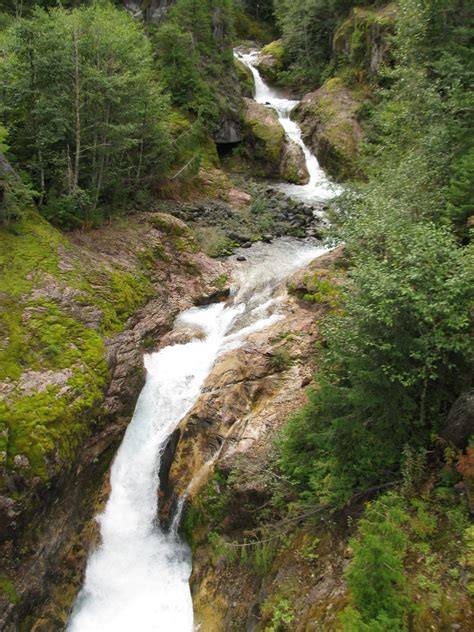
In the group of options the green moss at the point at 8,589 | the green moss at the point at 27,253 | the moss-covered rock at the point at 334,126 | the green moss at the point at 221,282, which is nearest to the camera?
the green moss at the point at 8,589

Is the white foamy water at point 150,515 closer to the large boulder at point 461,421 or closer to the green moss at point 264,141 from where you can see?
the large boulder at point 461,421

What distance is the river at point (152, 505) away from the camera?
945cm

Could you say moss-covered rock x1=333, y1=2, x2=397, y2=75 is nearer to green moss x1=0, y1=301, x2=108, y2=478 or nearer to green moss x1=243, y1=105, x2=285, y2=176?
green moss x1=243, y1=105, x2=285, y2=176

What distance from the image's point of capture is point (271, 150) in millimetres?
28812

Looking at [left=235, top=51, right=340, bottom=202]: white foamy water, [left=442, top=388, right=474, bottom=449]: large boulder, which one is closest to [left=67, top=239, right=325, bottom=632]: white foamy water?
[left=442, top=388, right=474, bottom=449]: large boulder

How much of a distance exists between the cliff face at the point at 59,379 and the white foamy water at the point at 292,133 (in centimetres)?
1020

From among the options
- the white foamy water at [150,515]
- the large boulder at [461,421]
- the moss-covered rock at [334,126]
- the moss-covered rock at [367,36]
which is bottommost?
the white foamy water at [150,515]

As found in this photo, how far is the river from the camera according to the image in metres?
9.45

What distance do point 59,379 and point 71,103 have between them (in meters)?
10.1

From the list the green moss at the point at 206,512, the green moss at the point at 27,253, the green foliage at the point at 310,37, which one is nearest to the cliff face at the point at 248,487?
the green moss at the point at 206,512

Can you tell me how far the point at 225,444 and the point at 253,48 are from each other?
47683 millimetres

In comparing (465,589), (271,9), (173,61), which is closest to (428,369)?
(465,589)

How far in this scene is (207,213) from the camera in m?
22.1

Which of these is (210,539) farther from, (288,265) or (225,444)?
(288,265)
